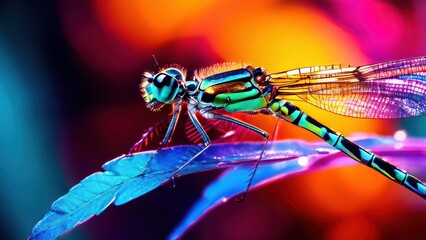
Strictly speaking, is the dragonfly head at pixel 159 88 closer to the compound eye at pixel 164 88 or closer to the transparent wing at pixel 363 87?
the compound eye at pixel 164 88

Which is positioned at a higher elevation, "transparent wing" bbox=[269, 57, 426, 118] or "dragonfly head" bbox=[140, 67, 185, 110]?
"dragonfly head" bbox=[140, 67, 185, 110]

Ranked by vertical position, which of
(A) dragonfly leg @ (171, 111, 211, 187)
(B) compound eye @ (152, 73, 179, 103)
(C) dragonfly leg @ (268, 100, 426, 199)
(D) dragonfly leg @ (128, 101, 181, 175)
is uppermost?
(B) compound eye @ (152, 73, 179, 103)

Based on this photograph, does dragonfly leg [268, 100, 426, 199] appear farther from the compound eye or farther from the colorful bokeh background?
the compound eye

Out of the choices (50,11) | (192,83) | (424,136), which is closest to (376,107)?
(424,136)

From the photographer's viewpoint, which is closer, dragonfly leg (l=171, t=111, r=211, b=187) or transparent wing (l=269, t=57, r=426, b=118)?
dragonfly leg (l=171, t=111, r=211, b=187)

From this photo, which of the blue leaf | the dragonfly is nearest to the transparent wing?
the dragonfly

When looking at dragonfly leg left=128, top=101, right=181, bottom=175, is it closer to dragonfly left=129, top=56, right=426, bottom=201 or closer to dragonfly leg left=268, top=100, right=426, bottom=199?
dragonfly left=129, top=56, right=426, bottom=201

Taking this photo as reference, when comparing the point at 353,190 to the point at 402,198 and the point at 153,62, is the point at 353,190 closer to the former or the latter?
the point at 402,198
